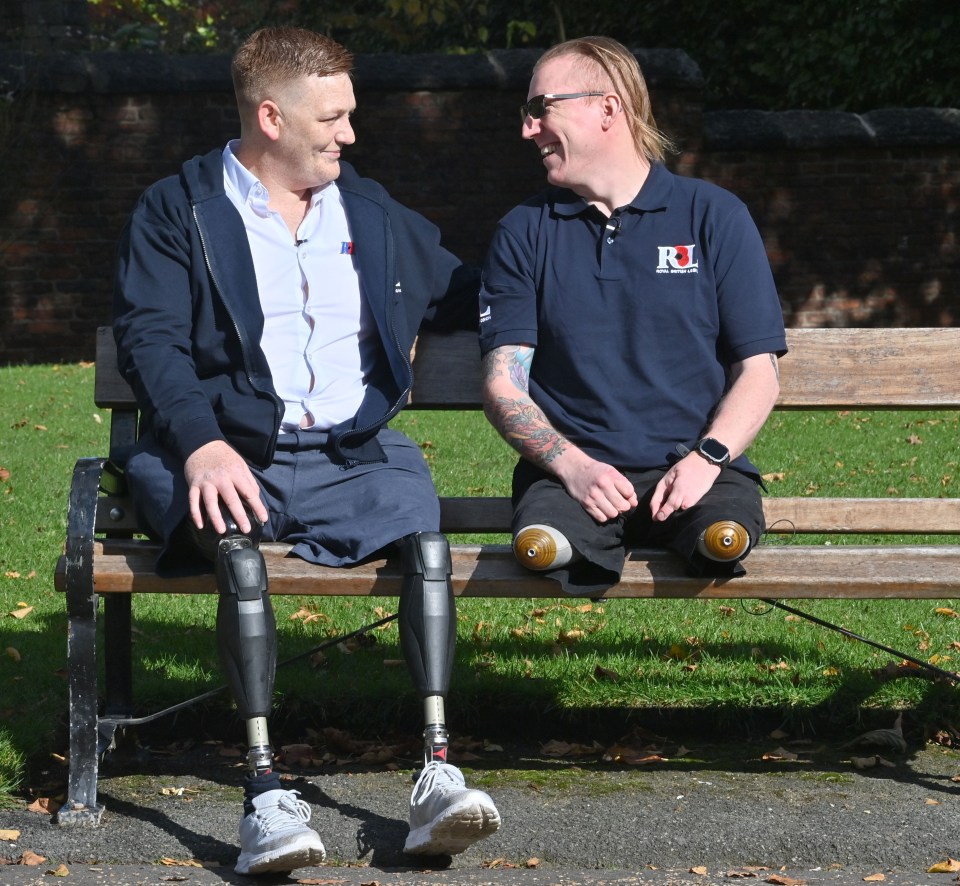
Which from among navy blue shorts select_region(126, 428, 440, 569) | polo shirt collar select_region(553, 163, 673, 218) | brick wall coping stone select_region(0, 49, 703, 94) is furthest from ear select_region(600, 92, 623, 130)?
brick wall coping stone select_region(0, 49, 703, 94)

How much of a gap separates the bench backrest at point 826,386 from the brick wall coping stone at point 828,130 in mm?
8611

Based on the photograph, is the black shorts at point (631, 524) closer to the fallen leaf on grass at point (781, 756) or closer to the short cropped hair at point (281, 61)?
the fallen leaf on grass at point (781, 756)

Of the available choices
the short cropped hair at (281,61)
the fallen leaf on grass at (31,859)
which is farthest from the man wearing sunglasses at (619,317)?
the fallen leaf on grass at (31,859)

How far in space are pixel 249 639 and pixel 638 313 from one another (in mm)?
1243

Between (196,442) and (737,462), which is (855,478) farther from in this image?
(196,442)

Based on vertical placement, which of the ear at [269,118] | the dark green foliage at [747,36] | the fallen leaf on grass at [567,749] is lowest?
the fallen leaf on grass at [567,749]

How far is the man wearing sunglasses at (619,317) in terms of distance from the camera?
342 centimetres

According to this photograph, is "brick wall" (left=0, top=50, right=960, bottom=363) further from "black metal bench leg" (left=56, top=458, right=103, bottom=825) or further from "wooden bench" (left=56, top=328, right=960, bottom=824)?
"black metal bench leg" (left=56, top=458, right=103, bottom=825)

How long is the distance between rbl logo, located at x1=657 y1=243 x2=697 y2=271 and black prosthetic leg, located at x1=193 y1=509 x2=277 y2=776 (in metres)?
1.24

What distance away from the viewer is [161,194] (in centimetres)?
352

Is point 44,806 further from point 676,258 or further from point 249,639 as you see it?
point 676,258

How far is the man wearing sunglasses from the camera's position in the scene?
342 centimetres

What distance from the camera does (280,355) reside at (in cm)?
353

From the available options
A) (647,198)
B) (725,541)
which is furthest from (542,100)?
(725,541)
